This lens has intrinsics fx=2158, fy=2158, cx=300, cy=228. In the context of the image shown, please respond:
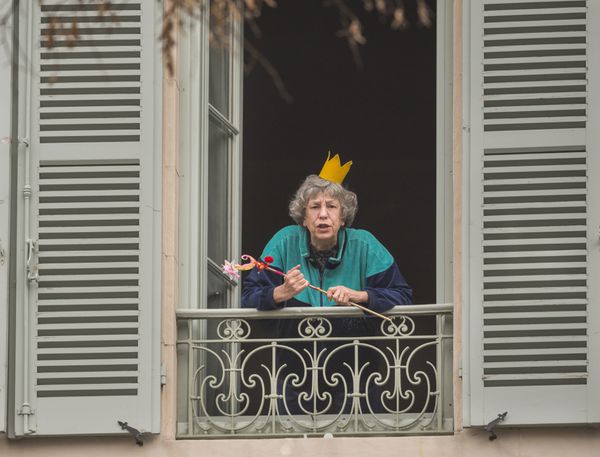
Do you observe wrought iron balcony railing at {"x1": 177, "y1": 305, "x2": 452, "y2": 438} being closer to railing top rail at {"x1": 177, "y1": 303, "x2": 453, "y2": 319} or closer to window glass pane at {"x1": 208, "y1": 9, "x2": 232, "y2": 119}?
railing top rail at {"x1": 177, "y1": 303, "x2": 453, "y2": 319}

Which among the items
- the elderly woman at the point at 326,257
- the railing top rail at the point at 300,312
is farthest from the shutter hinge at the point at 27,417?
the elderly woman at the point at 326,257

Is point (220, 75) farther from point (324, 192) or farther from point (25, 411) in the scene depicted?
point (25, 411)

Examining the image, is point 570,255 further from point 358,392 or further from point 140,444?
point 140,444

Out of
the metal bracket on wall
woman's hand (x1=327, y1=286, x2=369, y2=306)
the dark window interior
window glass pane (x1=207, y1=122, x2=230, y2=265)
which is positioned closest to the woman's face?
woman's hand (x1=327, y1=286, x2=369, y2=306)

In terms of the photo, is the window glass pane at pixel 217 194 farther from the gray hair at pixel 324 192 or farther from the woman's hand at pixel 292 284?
the woman's hand at pixel 292 284

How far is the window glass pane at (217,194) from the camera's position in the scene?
10305mm

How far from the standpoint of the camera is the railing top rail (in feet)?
32.0

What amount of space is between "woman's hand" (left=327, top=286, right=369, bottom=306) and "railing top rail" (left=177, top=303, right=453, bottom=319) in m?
0.04

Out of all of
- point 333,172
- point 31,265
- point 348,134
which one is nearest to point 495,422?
point 333,172

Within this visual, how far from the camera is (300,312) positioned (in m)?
9.76

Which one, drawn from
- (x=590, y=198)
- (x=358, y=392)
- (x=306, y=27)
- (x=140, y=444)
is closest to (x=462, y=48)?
(x=590, y=198)

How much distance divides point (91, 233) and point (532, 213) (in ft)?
6.55

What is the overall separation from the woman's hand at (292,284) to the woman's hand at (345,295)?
0.45 ft

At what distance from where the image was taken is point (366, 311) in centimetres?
976
